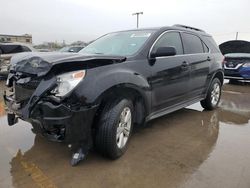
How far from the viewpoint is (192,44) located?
5109 millimetres

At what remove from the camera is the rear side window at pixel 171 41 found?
4170 mm

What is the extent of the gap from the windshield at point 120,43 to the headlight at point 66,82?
1.15 meters

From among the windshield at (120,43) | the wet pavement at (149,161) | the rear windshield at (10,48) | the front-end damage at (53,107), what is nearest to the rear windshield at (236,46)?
the rear windshield at (10,48)

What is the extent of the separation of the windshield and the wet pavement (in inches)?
54.9

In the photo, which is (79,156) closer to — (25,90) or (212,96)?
(25,90)

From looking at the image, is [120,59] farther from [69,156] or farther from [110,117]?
[69,156]

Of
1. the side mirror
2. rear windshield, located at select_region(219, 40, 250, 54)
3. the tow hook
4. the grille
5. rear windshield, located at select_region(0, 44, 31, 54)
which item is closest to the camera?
the grille

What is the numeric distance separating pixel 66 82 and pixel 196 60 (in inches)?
120

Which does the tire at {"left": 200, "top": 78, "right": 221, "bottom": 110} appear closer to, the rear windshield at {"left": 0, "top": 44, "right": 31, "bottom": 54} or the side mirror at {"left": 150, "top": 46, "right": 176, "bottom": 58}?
the side mirror at {"left": 150, "top": 46, "right": 176, "bottom": 58}

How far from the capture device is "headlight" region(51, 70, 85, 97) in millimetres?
2789

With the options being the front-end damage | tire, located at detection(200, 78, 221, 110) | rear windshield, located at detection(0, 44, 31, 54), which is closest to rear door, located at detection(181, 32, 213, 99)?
tire, located at detection(200, 78, 221, 110)

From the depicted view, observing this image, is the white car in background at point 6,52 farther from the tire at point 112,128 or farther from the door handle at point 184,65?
the tire at point 112,128

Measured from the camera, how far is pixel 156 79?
154 inches

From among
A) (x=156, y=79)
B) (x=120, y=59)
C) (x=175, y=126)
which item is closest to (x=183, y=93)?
(x=175, y=126)
